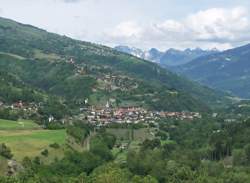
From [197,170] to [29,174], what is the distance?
1801 inches

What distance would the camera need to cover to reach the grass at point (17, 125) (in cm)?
16659

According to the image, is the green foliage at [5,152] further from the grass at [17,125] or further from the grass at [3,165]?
the grass at [17,125]

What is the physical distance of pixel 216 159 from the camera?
534 feet

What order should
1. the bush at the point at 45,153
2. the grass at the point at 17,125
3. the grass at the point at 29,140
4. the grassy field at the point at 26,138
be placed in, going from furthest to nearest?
the grass at the point at 17,125 → the grassy field at the point at 26,138 → the bush at the point at 45,153 → the grass at the point at 29,140

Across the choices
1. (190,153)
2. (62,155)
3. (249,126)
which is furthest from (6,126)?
(249,126)

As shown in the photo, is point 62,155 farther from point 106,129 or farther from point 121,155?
point 106,129

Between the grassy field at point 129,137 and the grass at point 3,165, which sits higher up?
the grassy field at point 129,137

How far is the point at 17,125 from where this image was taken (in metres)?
173

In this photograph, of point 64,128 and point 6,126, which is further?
point 64,128

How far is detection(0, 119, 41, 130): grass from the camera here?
166587mm

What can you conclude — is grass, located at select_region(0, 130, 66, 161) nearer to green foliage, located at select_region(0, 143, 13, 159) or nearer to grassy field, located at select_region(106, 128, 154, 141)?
green foliage, located at select_region(0, 143, 13, 159)

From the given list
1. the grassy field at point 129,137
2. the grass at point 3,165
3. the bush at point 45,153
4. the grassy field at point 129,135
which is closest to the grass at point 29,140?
the bush at point 45,153

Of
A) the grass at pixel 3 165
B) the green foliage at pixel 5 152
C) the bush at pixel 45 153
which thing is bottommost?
the grass at pixel 3 165

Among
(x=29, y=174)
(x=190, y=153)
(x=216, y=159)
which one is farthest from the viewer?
(x=216, y=159)
